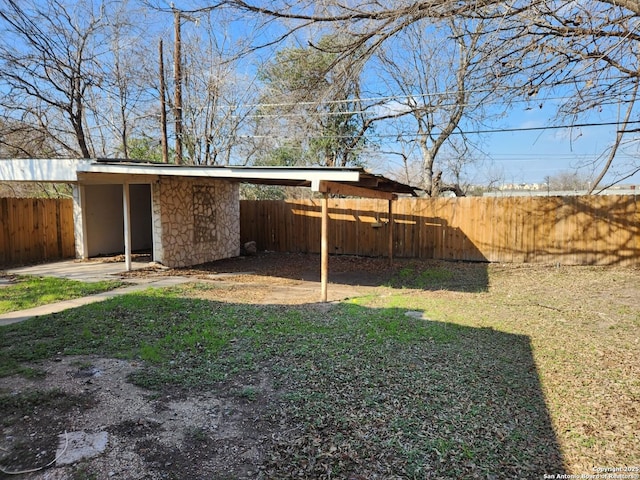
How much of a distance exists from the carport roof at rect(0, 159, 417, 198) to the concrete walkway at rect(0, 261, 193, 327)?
6.77ft

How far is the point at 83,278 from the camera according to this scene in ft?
26.5

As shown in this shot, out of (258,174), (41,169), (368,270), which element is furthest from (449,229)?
(41,169)

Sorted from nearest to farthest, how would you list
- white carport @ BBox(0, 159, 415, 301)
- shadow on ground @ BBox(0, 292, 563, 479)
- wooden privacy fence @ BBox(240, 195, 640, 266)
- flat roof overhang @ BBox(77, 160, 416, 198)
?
shadow on ground @ BBox(0, 292, 563, 479)
flat roof overhang @ BBox(77, 160, 416, 198)
white carport @ BBox(0, 159, 415, 301)
wooden privacy fence @ BBox(240, 195, 640, 266)

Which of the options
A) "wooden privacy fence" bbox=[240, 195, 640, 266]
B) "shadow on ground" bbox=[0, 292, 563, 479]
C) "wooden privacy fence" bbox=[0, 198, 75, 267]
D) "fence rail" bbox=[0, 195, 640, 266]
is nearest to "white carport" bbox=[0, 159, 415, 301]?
"wooden privacy fence" bbox=[0, 198, 75, 267]

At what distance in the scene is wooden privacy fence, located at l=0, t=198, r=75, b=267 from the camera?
9766 millimetres

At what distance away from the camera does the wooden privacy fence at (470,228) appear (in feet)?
31.6

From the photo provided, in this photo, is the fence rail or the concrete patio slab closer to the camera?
the concrete patio slab

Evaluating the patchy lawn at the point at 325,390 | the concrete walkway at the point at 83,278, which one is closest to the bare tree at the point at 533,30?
the patchy lawn at the point at 325,390

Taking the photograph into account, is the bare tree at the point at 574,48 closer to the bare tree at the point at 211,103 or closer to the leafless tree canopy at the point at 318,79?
the leafless tree canopy at the point at 318,79

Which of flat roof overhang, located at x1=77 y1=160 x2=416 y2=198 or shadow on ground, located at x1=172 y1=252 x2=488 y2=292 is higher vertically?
flat roof overhang, located at x1=77 y1=160 x2=416 y2=198

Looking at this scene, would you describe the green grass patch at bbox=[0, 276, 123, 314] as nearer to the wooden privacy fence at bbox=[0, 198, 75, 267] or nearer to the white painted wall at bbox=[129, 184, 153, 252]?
the wooden privacy fence at bbox=[0, 198, 75, 267]

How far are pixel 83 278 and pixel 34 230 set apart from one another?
143 inches

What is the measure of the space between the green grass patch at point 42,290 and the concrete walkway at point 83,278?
0.73 feet

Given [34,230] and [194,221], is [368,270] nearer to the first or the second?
[194,221]
